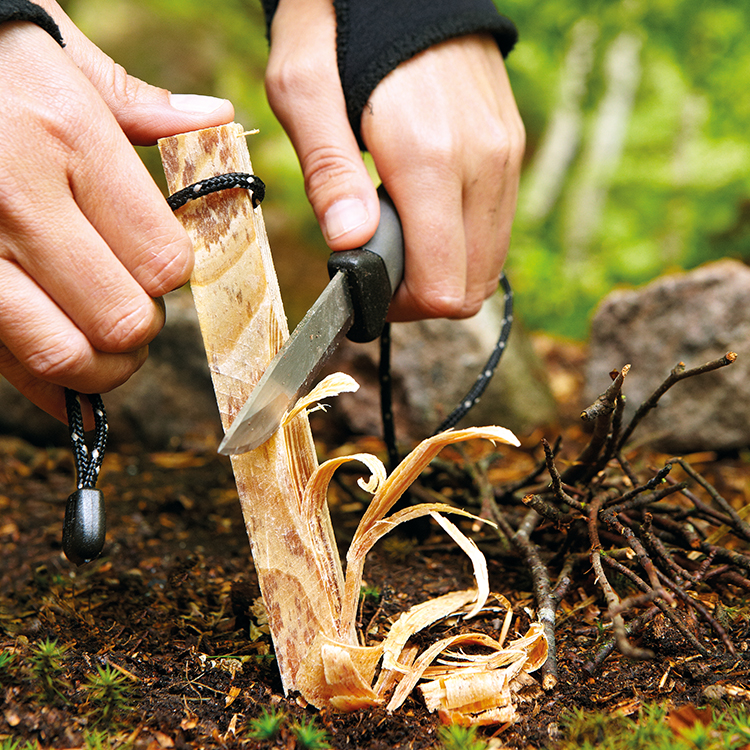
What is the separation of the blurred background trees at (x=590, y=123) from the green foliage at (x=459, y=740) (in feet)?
12.7

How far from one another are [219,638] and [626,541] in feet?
2.95

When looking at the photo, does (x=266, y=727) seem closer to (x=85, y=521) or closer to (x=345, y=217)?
(x=85, y=521)

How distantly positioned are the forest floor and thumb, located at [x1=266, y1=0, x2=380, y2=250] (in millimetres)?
783

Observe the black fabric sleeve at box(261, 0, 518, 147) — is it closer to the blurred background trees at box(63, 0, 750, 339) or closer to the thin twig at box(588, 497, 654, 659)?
the thin twig at box(588, 497, 654, 659)

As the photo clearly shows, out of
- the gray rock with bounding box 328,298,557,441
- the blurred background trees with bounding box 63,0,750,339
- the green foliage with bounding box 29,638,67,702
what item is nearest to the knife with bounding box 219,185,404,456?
the green foliage with bounding box 29,638,67,702

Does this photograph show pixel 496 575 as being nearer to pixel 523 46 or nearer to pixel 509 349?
pixel 509 349

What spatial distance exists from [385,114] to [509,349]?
1.82 m

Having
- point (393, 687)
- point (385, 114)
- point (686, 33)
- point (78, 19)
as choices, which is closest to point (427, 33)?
point (385, 114)

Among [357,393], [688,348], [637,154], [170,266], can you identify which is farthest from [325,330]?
[637,154]

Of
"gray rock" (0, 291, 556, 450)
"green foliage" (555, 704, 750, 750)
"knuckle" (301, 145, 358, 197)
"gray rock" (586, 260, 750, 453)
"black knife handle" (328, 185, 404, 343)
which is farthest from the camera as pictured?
"gray rock" (0, 291, 556, 450)

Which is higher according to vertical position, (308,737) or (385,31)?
(385,31)

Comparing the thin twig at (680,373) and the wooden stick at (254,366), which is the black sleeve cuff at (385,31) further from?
the thin twig at (680,373)

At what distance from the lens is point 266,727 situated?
1.03 metres

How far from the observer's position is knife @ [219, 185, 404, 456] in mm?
1104
